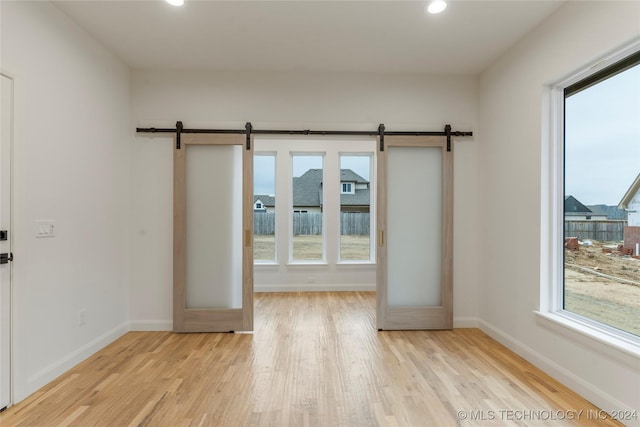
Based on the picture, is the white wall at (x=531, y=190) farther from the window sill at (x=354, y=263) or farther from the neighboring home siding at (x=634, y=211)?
the window sill at (x=354, y=263)

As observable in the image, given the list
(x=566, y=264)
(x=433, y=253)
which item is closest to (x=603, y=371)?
(x=566, y=264)

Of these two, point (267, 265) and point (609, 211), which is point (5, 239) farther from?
point (609, 211)

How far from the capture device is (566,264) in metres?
2.82

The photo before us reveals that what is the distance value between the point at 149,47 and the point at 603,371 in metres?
4.50

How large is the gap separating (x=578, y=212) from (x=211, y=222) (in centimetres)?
341

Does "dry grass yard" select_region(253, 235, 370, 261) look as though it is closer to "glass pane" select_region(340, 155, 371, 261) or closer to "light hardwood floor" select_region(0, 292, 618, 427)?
"glass pane" select_region(340, 155, 371, 261)

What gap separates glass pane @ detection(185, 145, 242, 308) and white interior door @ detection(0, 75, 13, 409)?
63.4 inches

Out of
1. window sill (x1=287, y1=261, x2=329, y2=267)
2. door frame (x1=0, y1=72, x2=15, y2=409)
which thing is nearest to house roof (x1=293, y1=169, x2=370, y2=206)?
window sill (x1=287, y1=261, x2=329, y2=267)

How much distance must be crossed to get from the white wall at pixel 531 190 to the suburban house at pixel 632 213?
61 centimetres

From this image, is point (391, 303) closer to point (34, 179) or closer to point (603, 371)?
point (603, 371)

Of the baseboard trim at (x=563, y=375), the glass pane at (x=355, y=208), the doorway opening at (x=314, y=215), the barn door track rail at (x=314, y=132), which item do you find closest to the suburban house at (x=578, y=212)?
the baseboard trim at (x=563, y=375)

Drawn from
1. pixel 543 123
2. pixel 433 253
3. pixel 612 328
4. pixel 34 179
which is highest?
pixel 543 123

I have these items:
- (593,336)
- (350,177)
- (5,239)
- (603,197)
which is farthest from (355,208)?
(5,239)

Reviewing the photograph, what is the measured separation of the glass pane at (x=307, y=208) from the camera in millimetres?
6043
